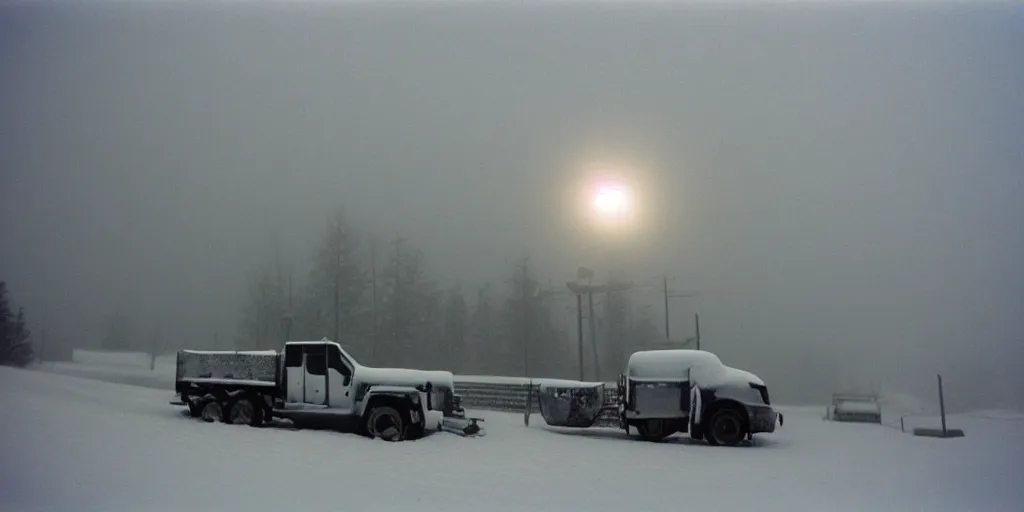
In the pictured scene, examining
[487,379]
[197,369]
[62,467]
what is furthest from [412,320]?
[62,467]

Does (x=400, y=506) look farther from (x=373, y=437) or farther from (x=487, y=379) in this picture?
(x=487, y=379)

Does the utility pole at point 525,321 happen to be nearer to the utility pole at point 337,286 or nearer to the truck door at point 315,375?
the utility pole at point 337,286

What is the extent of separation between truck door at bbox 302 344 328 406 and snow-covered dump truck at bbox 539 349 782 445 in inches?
254

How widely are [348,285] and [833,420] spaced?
18570 millimetres

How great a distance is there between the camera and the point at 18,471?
10086mm

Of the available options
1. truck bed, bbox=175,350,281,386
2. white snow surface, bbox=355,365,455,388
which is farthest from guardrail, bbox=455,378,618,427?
truck bed, bbox=175,350,281,386

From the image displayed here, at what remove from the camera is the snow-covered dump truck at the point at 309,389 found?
13.8m

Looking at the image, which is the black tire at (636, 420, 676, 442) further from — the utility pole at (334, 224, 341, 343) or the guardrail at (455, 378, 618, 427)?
the utility pole at (334, 224, 341, 343)

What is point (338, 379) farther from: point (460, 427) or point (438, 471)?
point (438, 471)

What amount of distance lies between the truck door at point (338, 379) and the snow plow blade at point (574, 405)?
16.0ft

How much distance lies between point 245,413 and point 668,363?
29.9 feet

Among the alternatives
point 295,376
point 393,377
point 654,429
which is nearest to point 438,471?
point 393,377

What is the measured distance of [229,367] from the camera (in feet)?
48.7

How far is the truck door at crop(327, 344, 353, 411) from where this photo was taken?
46.6 ft
